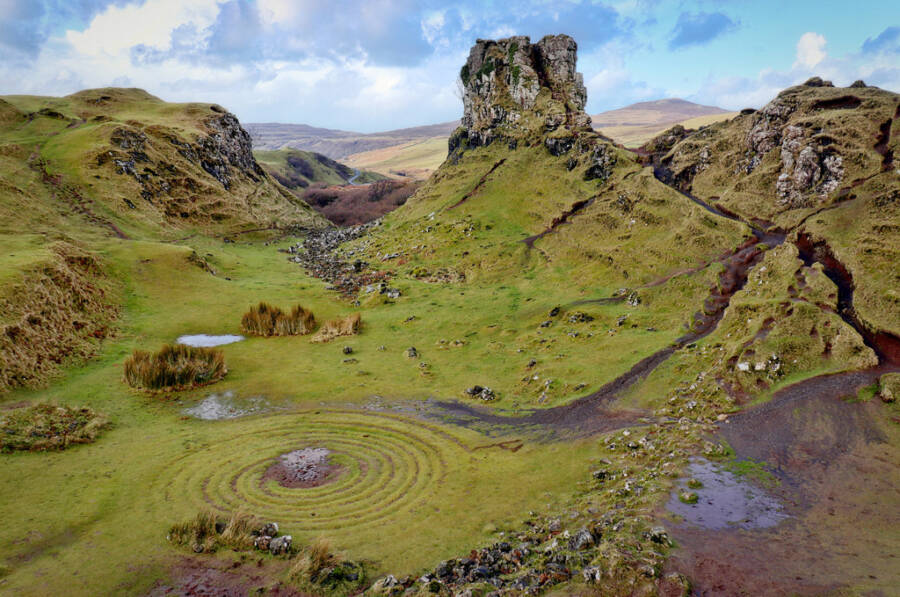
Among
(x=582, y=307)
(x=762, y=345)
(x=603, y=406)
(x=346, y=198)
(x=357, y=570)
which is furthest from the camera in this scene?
(x=346, y=198)

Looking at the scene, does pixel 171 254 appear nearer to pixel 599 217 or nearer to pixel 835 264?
pixel 599 217

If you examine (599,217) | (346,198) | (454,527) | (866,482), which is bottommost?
(454,527)

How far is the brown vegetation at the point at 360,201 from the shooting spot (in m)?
109

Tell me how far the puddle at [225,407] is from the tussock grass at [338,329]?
955 centimetres

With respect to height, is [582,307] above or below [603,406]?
above

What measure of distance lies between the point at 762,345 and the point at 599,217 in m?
27.7

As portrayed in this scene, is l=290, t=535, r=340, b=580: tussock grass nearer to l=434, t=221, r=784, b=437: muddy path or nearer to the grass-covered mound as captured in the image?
l=434, t=221, r=784, b=437: muddy path

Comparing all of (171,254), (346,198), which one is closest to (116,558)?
(171,254)

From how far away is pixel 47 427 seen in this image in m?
18.4

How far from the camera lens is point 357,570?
1163cm

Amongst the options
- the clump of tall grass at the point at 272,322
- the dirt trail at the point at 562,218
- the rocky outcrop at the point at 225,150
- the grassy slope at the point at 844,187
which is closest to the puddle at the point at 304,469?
the clump of tall grass at the point at 272,322

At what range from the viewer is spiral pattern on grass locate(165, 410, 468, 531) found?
1455 centimetres

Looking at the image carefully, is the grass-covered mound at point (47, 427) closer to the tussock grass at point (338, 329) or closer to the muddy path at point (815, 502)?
the tussock grass at point (338, 329)

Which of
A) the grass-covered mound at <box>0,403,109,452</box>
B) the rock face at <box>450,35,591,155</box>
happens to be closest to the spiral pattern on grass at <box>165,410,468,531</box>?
the grass-covered mound at <box>0,403,109,452</box>
